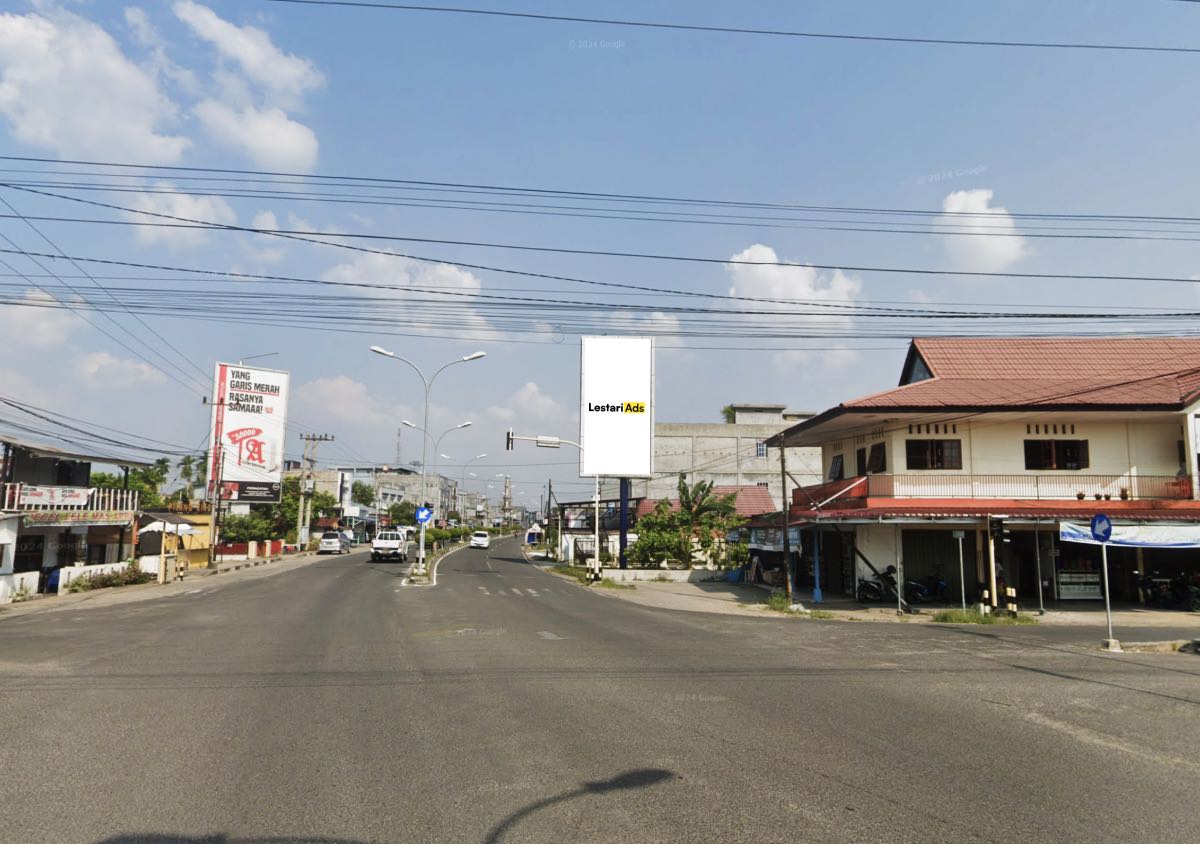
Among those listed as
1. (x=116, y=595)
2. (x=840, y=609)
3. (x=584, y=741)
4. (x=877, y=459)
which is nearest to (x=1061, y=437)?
(x=877, y=459)

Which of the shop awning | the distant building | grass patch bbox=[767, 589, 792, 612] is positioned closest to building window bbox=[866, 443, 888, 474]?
grass patch bbox=[767, 589, 792, 612]

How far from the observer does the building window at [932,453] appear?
2573cm

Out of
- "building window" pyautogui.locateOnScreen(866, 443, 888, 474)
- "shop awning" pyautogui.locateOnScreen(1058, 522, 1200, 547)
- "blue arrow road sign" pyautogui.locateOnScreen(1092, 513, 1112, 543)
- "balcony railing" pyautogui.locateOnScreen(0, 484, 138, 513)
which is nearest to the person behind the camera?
"blue arrow road sign" pyautogui.locateOnScreen(1092, 513, 1112, 543)

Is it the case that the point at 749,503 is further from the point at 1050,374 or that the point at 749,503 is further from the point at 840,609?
the point at 840,609

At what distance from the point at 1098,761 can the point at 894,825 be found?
119 inches

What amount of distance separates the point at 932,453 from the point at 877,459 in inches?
72.7

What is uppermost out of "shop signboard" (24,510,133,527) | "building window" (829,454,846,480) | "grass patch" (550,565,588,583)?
"building window" (829,454,846,480)

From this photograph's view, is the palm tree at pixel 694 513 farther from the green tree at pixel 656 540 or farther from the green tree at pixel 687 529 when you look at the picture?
the green tree at pixel 656 540

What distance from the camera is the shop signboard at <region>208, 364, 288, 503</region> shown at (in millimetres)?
59000

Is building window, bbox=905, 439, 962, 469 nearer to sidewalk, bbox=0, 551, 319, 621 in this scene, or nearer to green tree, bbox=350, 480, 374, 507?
sidewalk, bbox=0, 551, 319, 621

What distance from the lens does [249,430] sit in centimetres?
6003

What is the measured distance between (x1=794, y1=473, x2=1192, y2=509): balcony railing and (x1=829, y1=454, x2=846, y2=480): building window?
4.83m

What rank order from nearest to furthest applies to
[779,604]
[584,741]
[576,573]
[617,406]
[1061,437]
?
[584,741]
[779,604]
[1061,437]
[617,406]
[576,573]

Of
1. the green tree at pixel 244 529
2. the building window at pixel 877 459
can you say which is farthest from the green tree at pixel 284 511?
the building window at pixel 877 459
